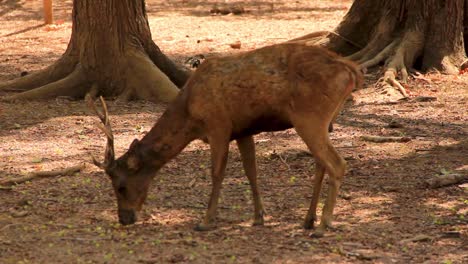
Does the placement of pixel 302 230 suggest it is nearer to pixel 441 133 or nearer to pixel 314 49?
pixel 314 49

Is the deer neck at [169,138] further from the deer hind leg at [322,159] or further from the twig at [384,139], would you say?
the twig at [384,139]

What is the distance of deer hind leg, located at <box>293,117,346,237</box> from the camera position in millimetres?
6969

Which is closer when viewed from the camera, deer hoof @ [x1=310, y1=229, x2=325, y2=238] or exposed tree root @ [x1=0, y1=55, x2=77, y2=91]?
deer hoof @ [x1=310, y1=229, x2=325, y2=238]

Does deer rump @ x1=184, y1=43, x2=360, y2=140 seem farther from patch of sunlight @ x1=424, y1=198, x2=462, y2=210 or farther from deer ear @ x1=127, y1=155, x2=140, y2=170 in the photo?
patch of sunlight @ x1=424, y1=198, x2=462, y2=210

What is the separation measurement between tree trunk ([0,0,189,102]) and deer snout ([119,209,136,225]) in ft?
14.2

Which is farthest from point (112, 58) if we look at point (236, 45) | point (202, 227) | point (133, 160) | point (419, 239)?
point (419, 239)

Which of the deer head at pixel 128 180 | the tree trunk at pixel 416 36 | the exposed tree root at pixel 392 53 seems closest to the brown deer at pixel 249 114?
the deer head at pixel 128 180

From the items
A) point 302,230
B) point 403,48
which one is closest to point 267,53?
point 302,230

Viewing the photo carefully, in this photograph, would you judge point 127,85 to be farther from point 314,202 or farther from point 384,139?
point 314,202

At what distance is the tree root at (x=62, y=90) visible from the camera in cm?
1188

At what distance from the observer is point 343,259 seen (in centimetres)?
663

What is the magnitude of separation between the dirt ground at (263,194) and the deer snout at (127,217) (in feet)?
0.28

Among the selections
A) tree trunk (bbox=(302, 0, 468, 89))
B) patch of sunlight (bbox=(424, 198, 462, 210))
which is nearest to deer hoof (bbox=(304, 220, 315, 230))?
patch of sunlight (bbox=(424, 198, 462, 210))

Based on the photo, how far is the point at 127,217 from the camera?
7.41 m
